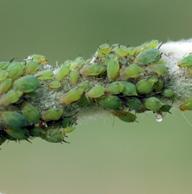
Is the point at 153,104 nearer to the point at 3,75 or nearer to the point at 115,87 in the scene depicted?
the point at 115,87

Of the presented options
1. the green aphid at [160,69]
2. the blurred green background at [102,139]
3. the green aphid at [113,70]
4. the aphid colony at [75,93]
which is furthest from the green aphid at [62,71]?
the blurred green background at [102,139]

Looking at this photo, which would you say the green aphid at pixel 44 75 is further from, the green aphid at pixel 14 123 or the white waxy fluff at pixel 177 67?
the white waxy fluff at pixel 177 67

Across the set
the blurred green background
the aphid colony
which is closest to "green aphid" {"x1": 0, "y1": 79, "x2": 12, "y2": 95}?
the aphid colony

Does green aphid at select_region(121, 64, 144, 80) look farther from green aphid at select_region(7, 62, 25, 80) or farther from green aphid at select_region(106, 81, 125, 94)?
green aphid at select_region(7, 62, 25, 80)

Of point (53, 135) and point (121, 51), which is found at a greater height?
point (121, 51)

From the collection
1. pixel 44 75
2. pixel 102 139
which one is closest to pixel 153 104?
pixel 44 75
